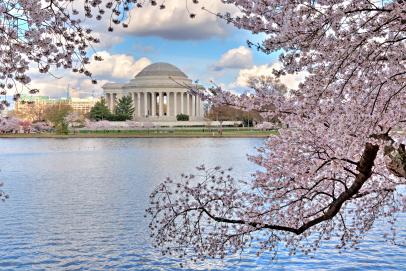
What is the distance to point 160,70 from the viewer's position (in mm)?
124375

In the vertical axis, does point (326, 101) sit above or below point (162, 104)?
below

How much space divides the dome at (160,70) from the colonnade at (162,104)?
448 cm

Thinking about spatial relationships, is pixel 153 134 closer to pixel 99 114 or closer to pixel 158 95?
pixel 99 114

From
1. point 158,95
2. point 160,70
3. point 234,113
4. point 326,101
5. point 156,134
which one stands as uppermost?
point 160,70

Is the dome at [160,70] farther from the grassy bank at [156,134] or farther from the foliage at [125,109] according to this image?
the grassy bank at [156,134]

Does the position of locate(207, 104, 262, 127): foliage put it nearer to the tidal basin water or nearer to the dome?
the tidal basin water

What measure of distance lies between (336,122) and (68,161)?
34252 millimetres

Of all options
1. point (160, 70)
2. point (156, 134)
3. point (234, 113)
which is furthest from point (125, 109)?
point (234, 113)

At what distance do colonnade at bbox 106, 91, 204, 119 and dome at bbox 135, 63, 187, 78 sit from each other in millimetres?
4476

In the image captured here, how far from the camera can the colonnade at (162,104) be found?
12219 centimetres

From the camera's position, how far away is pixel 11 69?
492cm

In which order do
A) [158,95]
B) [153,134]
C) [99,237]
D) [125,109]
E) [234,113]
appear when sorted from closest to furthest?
1. [99,237]
2. [234,113]
3. [153,134]
4. [125,109]
5. [158,95]

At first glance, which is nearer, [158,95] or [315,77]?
[315,77]

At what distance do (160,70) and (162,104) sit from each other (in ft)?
25.7
